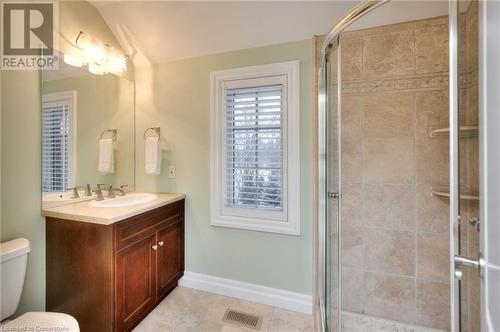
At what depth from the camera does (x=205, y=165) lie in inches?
83.4

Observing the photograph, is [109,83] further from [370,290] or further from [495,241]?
[370,290]

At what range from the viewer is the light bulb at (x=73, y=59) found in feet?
5.59

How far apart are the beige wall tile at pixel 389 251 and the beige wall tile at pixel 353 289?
11 cm

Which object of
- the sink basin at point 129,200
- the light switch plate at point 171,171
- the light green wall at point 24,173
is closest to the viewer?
the light green wall at point 24,173

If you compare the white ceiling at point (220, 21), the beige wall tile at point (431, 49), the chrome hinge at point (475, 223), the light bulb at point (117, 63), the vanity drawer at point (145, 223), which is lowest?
the vanity drawer at point (145, 223)

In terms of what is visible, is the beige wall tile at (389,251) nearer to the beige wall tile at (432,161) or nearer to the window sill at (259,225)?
the beige wall tile at (432,161)

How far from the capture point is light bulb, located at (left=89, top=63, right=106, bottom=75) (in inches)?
74.1

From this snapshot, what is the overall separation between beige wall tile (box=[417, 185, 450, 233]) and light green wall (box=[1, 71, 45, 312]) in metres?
2.60

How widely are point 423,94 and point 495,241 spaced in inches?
52.7

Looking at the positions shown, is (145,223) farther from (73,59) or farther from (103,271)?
(73,59)

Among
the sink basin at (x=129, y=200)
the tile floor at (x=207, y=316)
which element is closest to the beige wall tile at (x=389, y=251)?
the tile floor at (x=207, y=316)

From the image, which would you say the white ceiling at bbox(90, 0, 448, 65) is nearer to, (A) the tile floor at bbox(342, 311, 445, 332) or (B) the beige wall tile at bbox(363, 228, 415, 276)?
(B) the beige wall tile at bbox(363, 228, 415, 276)

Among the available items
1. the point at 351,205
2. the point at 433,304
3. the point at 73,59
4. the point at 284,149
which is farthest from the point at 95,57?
the point at 433,304

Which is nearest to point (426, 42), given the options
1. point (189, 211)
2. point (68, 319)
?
point (189, 211)
